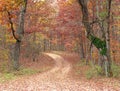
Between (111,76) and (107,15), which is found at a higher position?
(107,15)

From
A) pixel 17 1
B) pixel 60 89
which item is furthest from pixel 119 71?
pixel 17 1

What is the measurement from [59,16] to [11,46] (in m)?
9.65

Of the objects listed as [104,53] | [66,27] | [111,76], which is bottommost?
[111,76]

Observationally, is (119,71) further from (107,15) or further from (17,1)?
(17,1)

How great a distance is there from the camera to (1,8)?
64.4 ft

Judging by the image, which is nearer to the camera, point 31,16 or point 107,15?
point 107,15

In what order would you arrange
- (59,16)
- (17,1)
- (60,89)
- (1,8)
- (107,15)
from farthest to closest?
(59,16) → (1,8) → (107,15) → (17,1) → (60,89)

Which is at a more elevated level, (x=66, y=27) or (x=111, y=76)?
(x=66, y=27)

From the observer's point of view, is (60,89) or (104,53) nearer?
(60,89)

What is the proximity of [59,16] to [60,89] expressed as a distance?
20597 mm

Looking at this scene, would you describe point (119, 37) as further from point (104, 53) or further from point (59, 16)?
point (104, 53)

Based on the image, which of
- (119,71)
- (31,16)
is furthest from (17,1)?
(31,16)

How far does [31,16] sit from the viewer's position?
32500 mm

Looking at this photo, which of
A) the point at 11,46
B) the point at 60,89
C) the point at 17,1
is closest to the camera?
the point at 60,89
